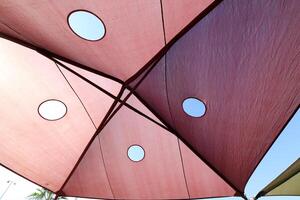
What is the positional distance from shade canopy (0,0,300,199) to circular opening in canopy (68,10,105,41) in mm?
12

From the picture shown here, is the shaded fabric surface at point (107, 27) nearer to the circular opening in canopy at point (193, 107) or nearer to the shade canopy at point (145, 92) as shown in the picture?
the shade canopy at point (145, 92)

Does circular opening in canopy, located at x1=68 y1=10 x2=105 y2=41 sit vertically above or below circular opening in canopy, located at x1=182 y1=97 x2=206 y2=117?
below

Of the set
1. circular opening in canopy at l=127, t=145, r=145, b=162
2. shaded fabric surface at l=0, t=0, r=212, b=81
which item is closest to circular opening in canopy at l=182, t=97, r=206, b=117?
shaded fabric surface at l=0, t=0, r=212, b=81

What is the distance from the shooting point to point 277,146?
383 centimetres

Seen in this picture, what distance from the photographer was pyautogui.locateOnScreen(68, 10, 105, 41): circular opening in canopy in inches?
115

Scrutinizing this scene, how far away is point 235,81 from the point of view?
3.53 m

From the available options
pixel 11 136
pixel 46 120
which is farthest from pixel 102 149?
pixel 11 136

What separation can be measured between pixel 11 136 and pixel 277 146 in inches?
162

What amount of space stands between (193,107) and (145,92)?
31.6 inches

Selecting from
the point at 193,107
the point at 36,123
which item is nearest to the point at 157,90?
the point at 193,107

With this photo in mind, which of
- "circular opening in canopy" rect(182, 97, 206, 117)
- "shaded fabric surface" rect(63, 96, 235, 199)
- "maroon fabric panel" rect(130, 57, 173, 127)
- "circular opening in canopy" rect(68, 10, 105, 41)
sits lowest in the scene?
"shaded fabric surface" rect(63, 96, 235, 199)

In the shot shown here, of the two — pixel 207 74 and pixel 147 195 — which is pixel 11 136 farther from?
pixel 207 74

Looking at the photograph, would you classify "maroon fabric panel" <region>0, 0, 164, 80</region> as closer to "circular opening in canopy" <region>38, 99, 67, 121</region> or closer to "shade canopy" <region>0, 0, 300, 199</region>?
"shade canopy" <region>0, 0, 300, 199</region>

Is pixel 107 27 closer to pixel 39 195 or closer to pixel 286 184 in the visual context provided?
pixel 286 184
